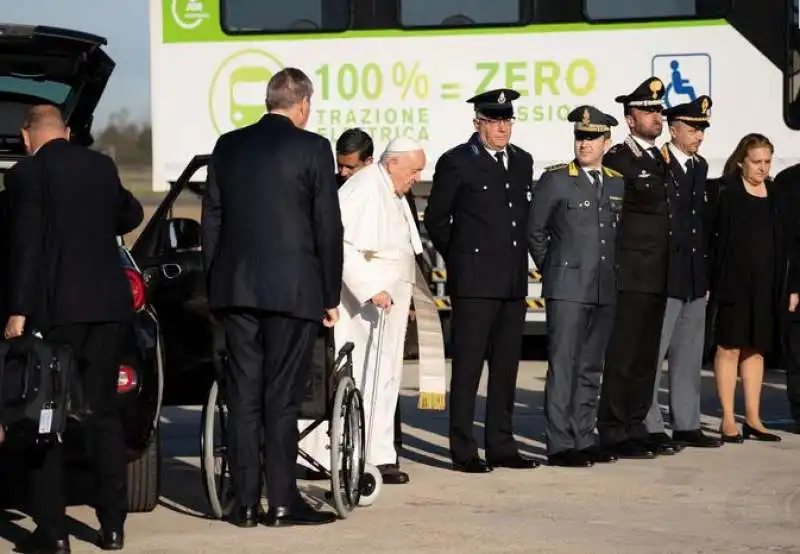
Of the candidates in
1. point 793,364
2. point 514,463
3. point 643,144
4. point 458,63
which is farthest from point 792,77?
point 514,463

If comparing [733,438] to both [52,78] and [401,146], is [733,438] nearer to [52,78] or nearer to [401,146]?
[401,146]

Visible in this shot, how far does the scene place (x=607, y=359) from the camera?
11.2m

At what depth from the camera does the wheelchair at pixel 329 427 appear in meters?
8.48

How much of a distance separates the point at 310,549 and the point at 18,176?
6.06ft

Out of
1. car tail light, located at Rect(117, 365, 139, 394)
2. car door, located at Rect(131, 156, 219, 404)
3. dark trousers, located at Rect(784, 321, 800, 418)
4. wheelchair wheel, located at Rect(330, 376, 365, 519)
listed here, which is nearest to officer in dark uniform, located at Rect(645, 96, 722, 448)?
dark trousers, located at Rect(784, 321, 800, 418)

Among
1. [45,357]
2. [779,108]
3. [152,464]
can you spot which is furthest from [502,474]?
[779,108]

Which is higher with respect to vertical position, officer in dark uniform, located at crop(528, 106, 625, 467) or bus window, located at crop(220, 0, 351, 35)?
bus window, located at crop(220, 0, 351, 35)

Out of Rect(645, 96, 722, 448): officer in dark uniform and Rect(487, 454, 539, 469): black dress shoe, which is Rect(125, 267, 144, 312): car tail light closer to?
Rect(487, 454, 539, 469): black dress shoe

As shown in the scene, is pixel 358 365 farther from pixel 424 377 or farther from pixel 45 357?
pixel 45 357

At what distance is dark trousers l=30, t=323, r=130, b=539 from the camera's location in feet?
25.3

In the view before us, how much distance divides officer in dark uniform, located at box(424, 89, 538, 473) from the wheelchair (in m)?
1.60

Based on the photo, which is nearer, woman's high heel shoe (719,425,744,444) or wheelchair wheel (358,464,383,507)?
wheelchair wheel (358,464,383,507)

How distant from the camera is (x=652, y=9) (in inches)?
675

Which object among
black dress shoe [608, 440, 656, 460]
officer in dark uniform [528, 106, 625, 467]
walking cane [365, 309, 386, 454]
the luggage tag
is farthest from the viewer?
black dress shoe [608, 440, 656, 460]
